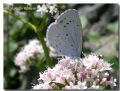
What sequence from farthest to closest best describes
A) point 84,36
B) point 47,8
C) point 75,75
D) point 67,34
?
point 84,36, point 47,8, point 67,34, point 75,75

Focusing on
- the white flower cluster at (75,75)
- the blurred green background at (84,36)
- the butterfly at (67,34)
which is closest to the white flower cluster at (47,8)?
the butterfly at (67,34)

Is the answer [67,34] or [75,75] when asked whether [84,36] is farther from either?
[75,75]

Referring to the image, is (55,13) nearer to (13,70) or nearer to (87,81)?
(87,81)

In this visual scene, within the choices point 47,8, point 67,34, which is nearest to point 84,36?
point 47,8

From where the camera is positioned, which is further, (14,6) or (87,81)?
(14,6)

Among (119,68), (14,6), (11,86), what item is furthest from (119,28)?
(14,6)

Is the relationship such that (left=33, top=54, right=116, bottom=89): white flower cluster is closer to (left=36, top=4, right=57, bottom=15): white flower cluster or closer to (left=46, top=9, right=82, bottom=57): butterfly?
(left=46, top=9, right=82, bottom=57): butterfly
